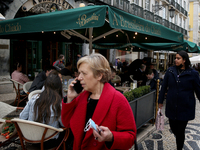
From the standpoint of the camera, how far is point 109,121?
153 centimetres

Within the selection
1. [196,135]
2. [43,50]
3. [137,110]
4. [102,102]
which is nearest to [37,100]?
[102,102]

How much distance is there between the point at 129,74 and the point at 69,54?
7500mm

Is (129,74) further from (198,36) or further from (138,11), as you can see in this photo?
(198,36)

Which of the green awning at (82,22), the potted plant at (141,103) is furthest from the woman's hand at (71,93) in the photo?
the potted plant at (141,103)

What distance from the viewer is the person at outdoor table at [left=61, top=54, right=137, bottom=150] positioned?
152 cm

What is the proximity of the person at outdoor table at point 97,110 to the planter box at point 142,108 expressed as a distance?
201cm

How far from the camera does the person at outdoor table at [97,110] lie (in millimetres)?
1524

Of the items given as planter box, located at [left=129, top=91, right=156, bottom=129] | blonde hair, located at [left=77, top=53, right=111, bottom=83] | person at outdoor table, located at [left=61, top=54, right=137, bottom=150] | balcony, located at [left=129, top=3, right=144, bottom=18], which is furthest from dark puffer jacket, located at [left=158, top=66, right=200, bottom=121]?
balcony, located at [left=129, top=3, right=144, bottom=18]

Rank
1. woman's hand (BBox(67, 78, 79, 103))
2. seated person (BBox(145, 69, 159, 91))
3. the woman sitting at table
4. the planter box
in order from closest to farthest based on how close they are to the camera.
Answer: woman's hand (BBox(67, 78, 79, 103)) → the woman sitting at table → the planter box → seated person (BBox(145, 69, 159, 91))

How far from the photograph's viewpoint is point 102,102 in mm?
1546

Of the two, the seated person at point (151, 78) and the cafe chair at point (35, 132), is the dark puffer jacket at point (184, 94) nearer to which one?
the cafe chair at point (35, 132)

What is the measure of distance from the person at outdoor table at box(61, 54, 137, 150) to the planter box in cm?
201

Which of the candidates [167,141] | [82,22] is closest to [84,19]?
[82,22]

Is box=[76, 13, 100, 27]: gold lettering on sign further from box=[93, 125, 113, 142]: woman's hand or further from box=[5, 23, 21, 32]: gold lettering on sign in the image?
box=[93, 125, 113, 142]: woman's hand
